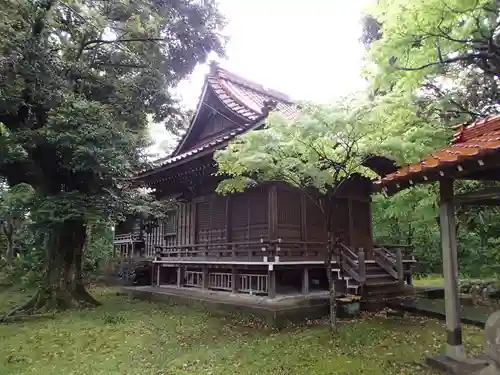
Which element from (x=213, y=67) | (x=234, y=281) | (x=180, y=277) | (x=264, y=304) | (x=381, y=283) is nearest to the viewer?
(x=264, y=304)

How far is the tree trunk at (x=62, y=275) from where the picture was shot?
11.2 m

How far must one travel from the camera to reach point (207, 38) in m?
15.4

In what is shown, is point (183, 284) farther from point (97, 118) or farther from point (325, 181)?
point (325, 181)

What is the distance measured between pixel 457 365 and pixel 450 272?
1.35 m

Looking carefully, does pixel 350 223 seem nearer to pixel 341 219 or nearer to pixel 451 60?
pixel 341 219

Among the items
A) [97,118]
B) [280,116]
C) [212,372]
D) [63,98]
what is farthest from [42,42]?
[212,372]

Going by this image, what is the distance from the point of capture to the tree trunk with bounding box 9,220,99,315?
441 inches

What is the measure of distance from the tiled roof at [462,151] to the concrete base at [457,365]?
2824 mm

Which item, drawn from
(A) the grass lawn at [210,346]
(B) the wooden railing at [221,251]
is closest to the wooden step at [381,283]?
(A) the grass lawn at [210,346]

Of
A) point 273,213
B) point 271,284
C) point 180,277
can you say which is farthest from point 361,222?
point 180,277

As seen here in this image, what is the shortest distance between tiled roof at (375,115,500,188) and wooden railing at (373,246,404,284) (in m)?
5.54

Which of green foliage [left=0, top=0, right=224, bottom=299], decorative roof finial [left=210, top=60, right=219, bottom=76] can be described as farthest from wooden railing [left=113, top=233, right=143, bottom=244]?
decorative roof finial [left=210, top=60, right=219, bottom=76]

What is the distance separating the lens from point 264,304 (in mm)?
9383

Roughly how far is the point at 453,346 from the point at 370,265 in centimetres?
648
